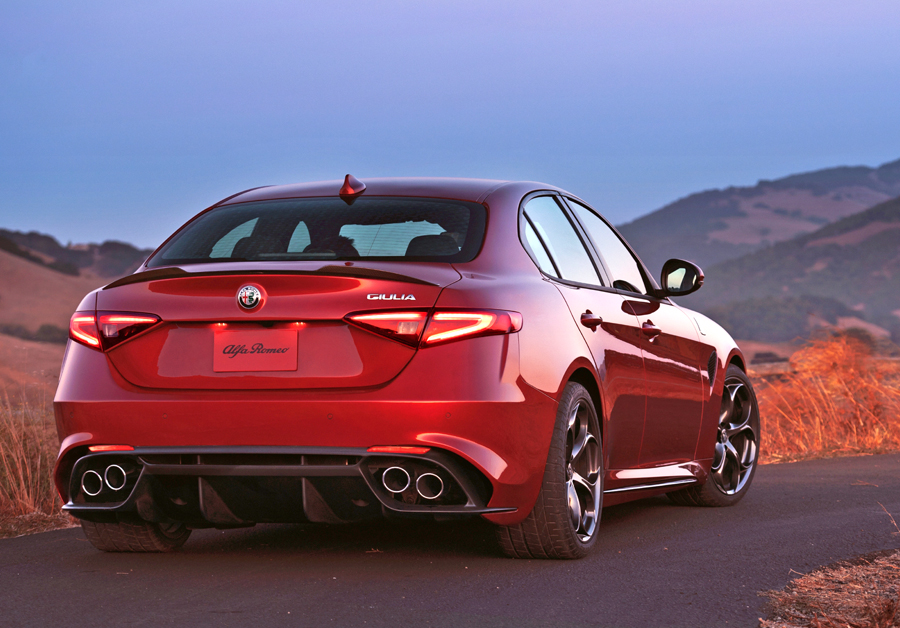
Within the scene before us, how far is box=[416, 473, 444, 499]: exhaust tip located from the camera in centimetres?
462

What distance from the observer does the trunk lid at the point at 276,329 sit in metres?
4.59

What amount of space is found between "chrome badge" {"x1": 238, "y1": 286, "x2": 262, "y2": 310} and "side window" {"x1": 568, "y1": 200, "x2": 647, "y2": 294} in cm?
230

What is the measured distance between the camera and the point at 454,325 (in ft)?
15.1

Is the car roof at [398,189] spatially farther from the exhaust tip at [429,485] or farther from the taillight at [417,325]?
the exhaust tip at [429,485]

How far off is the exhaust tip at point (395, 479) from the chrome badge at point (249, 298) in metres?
0.82

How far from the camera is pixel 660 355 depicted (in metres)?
6.48

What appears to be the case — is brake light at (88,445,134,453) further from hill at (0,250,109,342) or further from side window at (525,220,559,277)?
hill at (0,250,109,342)

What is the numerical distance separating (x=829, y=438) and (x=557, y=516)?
8073mm

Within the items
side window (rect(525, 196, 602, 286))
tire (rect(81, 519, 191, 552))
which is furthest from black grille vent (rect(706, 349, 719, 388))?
tire (rect(81, 519, 191, 552))

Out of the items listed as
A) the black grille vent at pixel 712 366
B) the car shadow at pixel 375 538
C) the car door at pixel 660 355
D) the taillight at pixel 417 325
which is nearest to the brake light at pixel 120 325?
the taillight at pixel 417 325

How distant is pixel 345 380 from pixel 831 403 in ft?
31.9

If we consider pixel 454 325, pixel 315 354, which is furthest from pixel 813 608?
pixel 315 354

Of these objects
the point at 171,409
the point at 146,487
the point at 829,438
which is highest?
the point at 171,409

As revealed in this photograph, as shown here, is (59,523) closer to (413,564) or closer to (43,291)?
(413,564)
